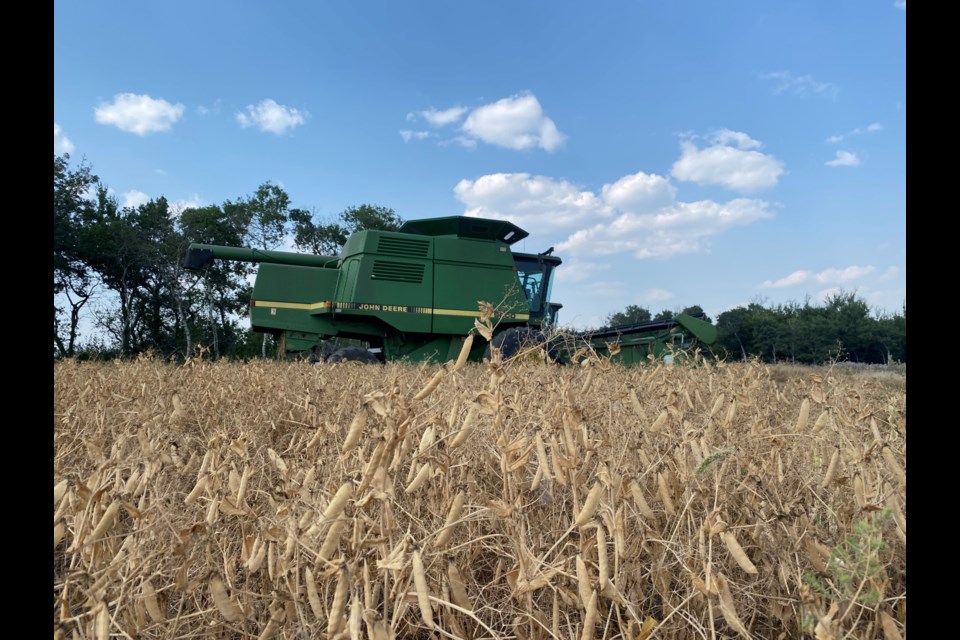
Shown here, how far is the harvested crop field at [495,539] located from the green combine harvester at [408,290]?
7069 mm

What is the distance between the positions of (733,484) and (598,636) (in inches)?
28.2

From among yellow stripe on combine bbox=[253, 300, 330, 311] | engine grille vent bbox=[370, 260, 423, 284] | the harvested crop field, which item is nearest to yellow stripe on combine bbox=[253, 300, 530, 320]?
yellow stripe on combine bbox=[253, 300, 330, 311]

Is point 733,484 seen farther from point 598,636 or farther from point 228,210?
point 228,210

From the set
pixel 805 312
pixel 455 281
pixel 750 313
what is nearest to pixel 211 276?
pixel 455 281

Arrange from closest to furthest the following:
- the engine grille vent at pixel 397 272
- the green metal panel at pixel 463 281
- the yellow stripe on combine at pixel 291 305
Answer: the yellow stripe on combine at pixel 291 305, the engine grille vent at pixel 397 272, the green metal panel at pixel 463 281

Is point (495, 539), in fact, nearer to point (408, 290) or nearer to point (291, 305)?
point (408, 290)

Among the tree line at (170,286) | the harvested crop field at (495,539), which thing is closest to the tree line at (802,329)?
the tree line at (170,286)

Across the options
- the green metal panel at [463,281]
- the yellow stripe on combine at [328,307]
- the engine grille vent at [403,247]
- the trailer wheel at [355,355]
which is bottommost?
the trailer wheel at [355,355]

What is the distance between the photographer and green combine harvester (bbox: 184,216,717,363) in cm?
904

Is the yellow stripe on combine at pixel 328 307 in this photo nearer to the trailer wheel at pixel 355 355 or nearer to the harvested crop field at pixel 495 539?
the trailer wheel at pixel 355 355

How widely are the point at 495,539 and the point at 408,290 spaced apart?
7.95 metres

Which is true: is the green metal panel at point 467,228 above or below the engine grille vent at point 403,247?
above

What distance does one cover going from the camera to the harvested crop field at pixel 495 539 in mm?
995

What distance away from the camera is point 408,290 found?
928 cm
